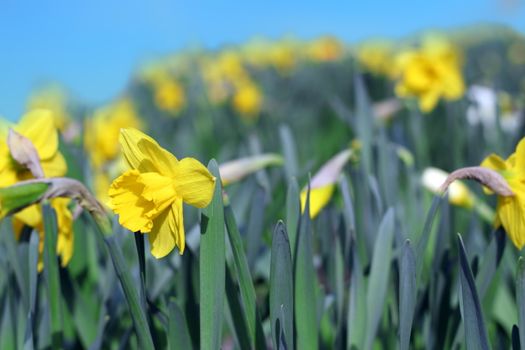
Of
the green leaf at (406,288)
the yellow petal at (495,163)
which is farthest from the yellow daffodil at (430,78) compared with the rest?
the green leaf at (406,288)

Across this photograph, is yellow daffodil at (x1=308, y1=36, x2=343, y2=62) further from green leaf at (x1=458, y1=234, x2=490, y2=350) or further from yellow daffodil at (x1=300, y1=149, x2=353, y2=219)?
green leaf at (x1=458, y1=234, x2=490, y2=350)

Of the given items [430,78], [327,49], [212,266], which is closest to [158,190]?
[212,266]

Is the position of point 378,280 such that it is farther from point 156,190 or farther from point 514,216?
point 156,190

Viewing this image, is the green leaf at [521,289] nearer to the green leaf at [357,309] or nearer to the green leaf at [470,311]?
the green leaf at [470,311]

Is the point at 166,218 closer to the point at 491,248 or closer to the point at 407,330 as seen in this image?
the point at 407,330

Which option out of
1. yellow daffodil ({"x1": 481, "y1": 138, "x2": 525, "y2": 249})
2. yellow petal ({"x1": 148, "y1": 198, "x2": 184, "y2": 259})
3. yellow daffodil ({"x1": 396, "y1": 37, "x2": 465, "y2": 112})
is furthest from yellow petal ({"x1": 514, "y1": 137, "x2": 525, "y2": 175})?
yellow daffodil ({"x1": 396, "y1": 37, "x2": 465, "y2": 112})

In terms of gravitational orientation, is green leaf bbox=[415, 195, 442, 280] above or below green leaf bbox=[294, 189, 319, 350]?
above
